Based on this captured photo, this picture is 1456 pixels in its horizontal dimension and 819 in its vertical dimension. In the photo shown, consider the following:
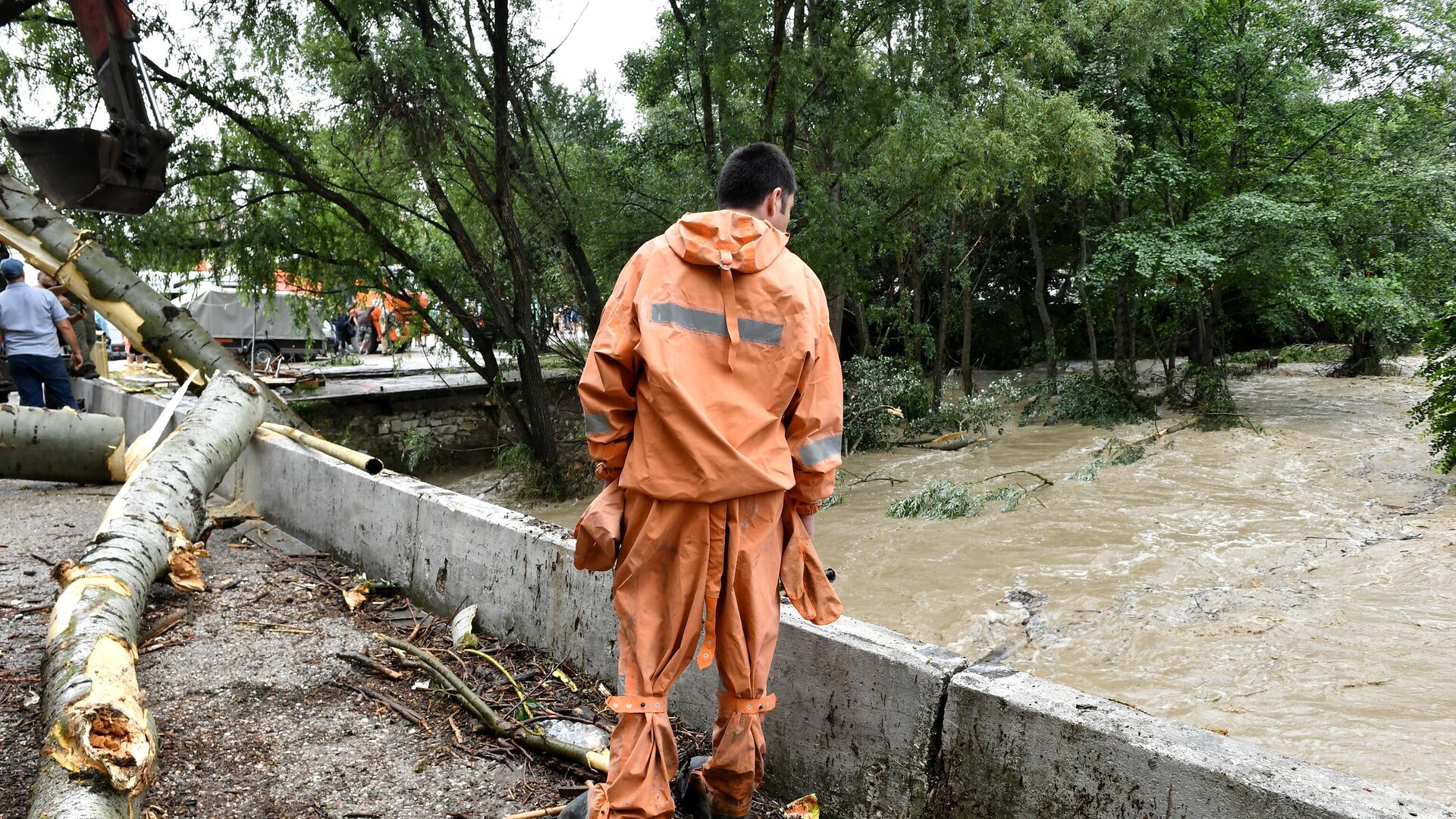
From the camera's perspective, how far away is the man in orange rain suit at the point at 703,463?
2422 mm

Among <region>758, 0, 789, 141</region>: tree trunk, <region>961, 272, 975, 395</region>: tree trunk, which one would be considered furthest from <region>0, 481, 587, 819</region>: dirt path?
<region>961, 272, 975, 395</region>: tree trunk

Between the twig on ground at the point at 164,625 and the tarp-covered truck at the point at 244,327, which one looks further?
the tarp-covered truck at the point at 244,327

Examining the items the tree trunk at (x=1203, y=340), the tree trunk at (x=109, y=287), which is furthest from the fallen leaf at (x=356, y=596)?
the tree trunk at (x=1203, y=340)

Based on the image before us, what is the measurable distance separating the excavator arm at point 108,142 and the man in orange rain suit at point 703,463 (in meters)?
4.48

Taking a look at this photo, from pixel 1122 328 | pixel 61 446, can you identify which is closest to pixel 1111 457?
pixel 1122 328

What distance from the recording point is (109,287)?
8711 millimetres

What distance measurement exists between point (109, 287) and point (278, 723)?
23.1 feet

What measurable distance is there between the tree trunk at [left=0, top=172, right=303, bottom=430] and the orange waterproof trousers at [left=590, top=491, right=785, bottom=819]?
684 cm

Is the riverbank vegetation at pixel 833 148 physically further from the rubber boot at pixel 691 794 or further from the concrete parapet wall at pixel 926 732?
the rubber boot at pixel 691 794

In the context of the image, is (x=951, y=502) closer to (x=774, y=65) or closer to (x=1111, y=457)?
(x=1111, y=457)

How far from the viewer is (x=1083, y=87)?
40.4 ft

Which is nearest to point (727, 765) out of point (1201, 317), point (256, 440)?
point (256, 440)

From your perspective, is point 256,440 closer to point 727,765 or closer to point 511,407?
point 511,407

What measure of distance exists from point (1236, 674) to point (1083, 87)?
951 centimetres
